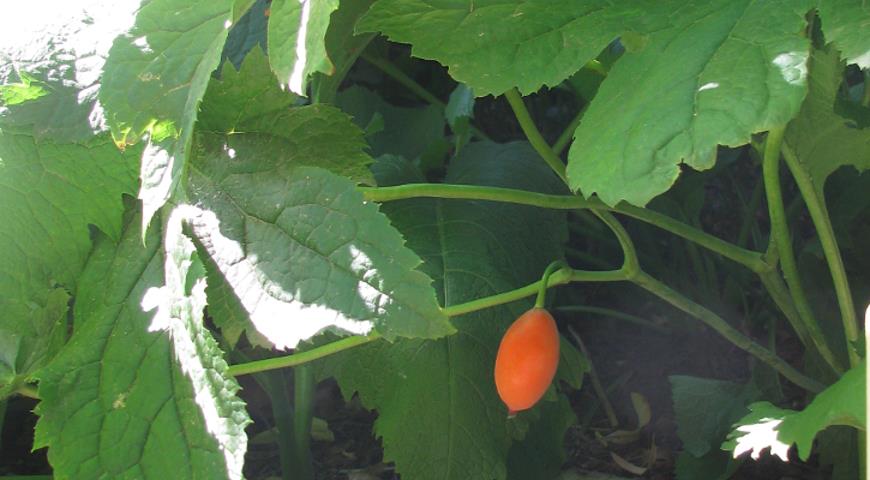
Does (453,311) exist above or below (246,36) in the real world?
below

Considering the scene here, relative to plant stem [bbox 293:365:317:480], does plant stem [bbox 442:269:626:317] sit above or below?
above

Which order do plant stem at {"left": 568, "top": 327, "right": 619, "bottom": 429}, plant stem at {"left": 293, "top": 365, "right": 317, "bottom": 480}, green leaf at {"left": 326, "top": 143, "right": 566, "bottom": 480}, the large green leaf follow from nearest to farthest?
1. the large green leaf
2. green leaf at {"left": 326, "top": 143, "right": 566, "bottom": 480}
3. plant stem at {"left": 293, "top": 365, "right": 317, "bottom": 480}
4. plant stem at {"left": 568, "top": 327, "right": 619, "bottom": 429}

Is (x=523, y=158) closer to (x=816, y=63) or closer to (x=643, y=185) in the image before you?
(x=816, y=63)

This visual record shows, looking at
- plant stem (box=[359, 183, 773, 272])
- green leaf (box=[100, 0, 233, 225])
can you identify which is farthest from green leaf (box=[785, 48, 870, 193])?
green leaf (box=[100, 0, 233, 225])

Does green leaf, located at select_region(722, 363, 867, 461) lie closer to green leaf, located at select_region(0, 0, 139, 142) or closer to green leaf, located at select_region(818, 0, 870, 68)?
green leaf, located at select_region(818, 0, 870, 68)

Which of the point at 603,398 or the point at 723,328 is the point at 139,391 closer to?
the point at 723,328

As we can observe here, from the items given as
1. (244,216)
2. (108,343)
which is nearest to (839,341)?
(244,216)

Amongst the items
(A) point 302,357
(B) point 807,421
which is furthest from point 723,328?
(A) point 302,357
